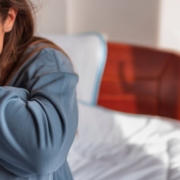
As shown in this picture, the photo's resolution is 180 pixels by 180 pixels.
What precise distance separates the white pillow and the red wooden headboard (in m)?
0.10

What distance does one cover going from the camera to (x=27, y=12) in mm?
700

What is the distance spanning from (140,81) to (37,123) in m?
0.75

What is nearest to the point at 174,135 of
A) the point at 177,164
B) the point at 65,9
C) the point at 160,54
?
the point at 177,164

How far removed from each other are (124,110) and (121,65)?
15cm

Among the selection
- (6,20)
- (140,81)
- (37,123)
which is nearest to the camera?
(37,123)

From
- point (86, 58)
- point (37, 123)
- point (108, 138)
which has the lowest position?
point (108, 138)

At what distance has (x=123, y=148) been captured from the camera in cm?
98

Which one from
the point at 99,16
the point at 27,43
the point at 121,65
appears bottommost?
the point at 121,65

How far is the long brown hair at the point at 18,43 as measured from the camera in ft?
2.27

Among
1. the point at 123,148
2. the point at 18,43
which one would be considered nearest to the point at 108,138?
the point at 123,148

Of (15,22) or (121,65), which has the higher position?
(15,22)

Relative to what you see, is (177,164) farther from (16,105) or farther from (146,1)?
(146,1)

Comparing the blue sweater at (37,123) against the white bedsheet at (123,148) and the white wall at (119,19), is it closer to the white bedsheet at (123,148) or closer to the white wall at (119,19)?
the white bedsheet at (123,148)

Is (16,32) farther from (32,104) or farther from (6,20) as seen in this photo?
(32,104)
